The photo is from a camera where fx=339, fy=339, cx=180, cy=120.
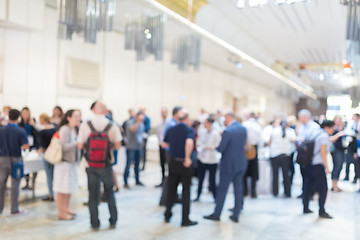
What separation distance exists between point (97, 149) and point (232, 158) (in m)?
1.70

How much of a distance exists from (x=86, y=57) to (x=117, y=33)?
4.86 ft

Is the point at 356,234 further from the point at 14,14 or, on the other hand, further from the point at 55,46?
the point at 55,46

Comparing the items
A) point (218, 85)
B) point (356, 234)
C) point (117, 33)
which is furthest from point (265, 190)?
point (218, 85)

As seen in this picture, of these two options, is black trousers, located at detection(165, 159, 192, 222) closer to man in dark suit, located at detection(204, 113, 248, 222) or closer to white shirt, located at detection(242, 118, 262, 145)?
man in dark suit, located at detection(204, 113, 248, 222)

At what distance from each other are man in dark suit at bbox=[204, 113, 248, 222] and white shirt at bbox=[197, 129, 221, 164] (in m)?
0.82

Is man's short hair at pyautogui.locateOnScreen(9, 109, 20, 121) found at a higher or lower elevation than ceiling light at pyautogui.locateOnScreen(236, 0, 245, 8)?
lower

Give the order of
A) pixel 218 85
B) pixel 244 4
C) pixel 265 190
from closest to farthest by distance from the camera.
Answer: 1. pixel 244 4
2. pixel 265 190
3. pixel 218 85

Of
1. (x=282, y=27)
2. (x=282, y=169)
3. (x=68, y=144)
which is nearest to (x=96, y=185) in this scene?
(x=68, y=144)

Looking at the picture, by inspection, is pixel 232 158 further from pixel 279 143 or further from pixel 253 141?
pixel 279 143

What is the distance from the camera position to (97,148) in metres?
3.83

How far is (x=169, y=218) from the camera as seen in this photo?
441 centimetres

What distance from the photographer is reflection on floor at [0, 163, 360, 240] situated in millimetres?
3867

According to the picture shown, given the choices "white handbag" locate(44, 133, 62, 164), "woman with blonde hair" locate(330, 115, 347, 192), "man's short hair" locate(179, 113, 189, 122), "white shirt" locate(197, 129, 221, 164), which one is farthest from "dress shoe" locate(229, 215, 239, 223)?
"woman with blonde hair" locate(330, 115, 347, 192)

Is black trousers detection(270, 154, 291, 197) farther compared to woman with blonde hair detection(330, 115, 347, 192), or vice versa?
woman with blonde hair detection(330, 115, 347, 192)
